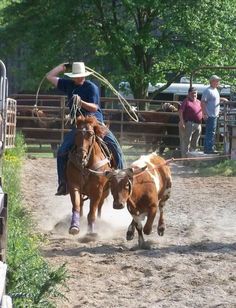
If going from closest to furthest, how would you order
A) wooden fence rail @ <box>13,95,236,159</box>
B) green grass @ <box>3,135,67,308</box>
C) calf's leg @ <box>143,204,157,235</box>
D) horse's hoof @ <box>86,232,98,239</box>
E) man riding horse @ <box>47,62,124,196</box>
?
green grass @ <box>3,135,67,308</box>, calf's leg @ <box>143,204,157,235</box>, man riding horse @ <box>47,62,124,196</box>, horse's hoof @ <box>86,232,98,239</box>, wooden fence rail @ <box>13,95,236,159</box>

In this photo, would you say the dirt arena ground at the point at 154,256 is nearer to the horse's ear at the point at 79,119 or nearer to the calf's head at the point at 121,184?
the calf's head at the point at 121,184

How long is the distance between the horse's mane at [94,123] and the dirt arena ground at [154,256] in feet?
4.06

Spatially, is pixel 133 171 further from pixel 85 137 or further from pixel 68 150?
pixel 68 150

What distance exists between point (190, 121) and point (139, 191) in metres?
10.8

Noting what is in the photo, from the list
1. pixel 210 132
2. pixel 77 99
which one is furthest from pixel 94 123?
pixel 210 132

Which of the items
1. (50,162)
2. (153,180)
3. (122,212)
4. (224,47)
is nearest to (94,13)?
(224,47)

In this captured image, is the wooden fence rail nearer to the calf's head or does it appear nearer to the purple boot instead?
the purple boot

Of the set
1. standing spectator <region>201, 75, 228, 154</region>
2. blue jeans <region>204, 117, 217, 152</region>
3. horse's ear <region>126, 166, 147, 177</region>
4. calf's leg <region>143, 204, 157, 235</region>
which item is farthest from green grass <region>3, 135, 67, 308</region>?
blue jeans <region>204, 117, 217, 152</region>

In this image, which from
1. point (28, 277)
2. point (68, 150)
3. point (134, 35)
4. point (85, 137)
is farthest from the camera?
point (134, 35)

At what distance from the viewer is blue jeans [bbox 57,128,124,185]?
10.9 metres

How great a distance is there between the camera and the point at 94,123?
419 inches

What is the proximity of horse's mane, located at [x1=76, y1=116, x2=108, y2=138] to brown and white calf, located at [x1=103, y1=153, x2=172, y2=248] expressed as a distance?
1.87 feet

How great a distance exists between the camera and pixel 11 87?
48.5 meters

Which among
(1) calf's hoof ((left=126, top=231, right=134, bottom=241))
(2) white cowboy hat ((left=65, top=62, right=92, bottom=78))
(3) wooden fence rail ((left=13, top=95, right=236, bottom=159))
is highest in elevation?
(2) white cowboy hat ((left=65, top=62, right=92, bottom=78))
